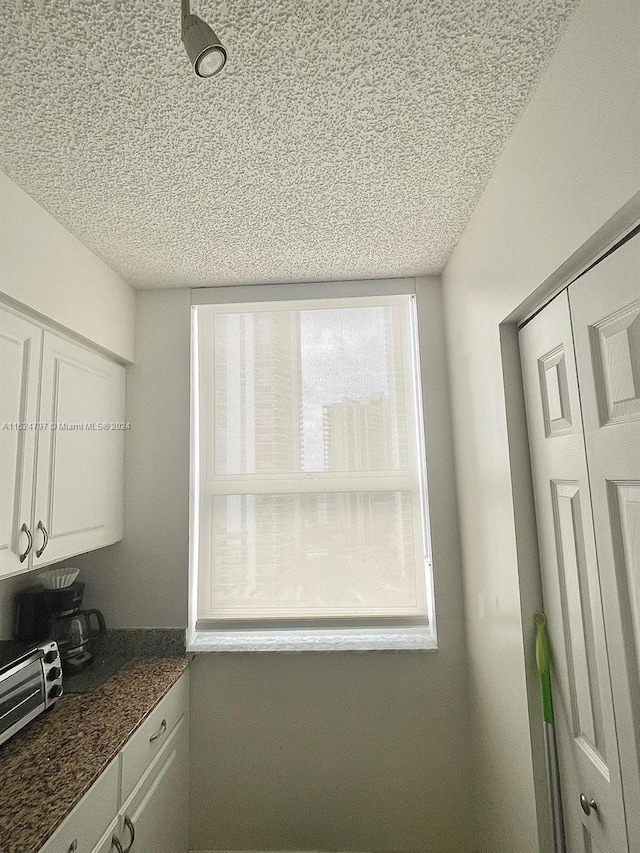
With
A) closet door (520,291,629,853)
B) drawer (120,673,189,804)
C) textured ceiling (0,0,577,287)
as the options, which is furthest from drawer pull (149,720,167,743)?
textured ceiling (0,0,577,287)

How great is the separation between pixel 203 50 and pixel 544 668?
159 centimetres

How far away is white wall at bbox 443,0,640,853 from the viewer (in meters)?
0.87

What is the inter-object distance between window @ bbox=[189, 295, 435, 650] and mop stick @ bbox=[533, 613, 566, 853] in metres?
0.79

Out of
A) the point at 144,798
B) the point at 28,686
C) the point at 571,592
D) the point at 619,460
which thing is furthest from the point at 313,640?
the point at 619,460

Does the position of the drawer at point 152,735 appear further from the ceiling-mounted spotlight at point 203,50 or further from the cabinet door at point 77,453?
the ceiling-mounted spotlight at point 203,50

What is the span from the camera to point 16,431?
1.50 meters

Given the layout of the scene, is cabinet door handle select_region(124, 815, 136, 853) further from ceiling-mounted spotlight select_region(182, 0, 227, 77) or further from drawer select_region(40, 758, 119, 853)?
ceiling-mounted spotlight select_region(182, 0, 227, 77)

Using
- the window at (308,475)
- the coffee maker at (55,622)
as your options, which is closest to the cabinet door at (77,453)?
the coffee maker at (55,622)

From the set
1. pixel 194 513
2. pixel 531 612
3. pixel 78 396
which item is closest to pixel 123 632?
pixel 194 513

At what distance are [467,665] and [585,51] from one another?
2.05 meters

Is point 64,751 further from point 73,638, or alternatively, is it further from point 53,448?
point 53,448

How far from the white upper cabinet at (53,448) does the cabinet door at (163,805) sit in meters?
0.81

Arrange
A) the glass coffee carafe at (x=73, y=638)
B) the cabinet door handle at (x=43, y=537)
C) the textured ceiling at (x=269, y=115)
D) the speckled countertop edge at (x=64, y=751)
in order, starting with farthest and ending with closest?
the glass coffee carafe at (x=73, y=638)
the cabinet door handle at (x=43, y=537)
the speckled countertop edge at (x=64, y=751)
the textured ceiling at (x=269, y=115)

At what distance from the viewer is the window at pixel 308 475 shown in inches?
85.7
